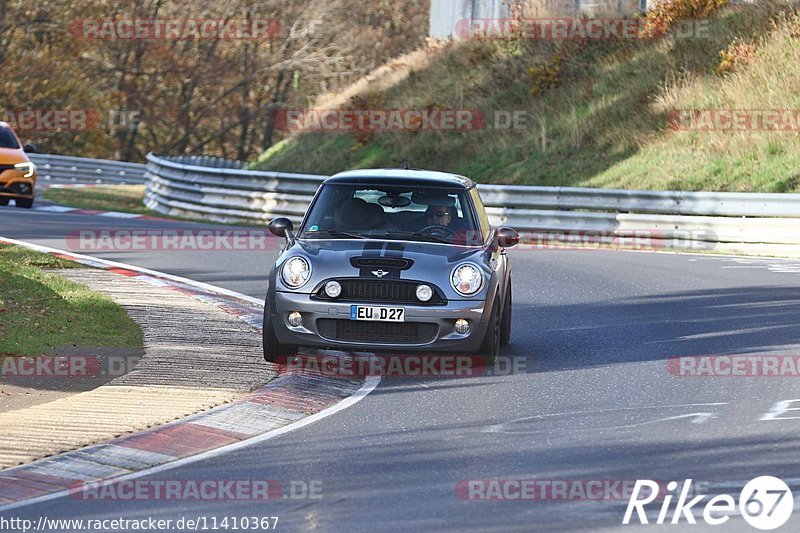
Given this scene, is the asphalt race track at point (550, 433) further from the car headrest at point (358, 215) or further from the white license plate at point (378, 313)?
the car headrest at point (358, 215)

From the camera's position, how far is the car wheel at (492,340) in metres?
11.2

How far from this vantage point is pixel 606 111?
33.1 meters

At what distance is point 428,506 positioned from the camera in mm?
6867

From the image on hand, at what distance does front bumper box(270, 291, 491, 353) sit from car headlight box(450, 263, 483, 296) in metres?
0.12

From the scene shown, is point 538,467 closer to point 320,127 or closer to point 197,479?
point 197,479

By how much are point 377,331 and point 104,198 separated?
1038 inches

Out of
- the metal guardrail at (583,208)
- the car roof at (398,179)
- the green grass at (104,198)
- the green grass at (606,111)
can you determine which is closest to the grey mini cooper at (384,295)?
the car roof at (398,179)

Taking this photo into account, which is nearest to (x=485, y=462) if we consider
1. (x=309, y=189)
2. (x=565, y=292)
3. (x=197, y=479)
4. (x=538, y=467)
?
(x=538, y=467)

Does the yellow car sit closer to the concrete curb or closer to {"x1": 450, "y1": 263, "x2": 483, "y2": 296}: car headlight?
the concrete curb

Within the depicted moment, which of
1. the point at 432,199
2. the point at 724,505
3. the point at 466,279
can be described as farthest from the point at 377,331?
the point at 724,505

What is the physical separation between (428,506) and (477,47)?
110 feet

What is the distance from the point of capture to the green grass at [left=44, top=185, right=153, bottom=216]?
32312mm

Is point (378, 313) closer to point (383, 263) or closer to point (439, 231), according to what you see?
point (383, 263)

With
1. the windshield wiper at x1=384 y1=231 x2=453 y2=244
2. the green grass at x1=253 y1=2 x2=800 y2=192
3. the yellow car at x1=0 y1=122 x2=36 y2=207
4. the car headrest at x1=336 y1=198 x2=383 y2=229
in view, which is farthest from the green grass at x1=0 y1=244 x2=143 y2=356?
the green grass at x1=253 y1=2 x2=800 y2=192
